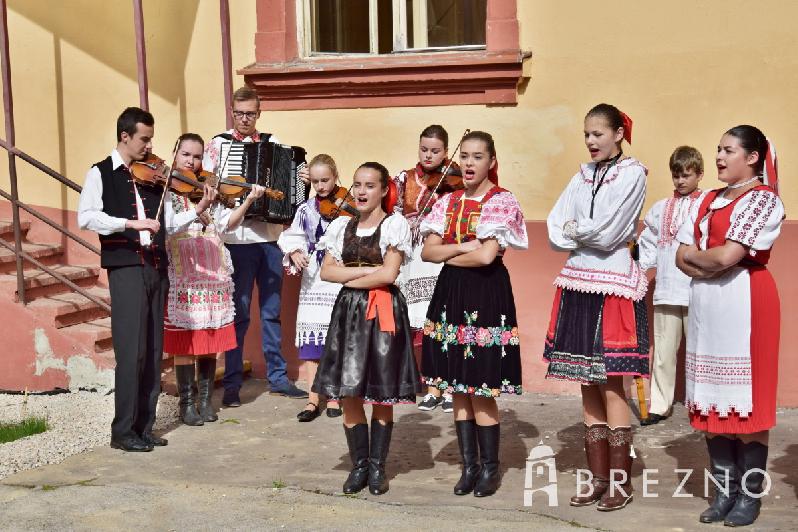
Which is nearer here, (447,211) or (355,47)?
(447,211)

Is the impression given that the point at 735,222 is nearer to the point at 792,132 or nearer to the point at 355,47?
the point at 792,132

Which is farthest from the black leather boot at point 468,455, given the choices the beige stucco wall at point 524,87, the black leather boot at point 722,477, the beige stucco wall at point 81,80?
the beige stucco wall at point 81,80

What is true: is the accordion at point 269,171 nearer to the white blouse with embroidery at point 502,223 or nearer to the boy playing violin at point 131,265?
the boy playing violin at point 131,265

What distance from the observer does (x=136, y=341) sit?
6480 millimetres

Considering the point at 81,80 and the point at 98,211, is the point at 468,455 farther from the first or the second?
the point at 81,80

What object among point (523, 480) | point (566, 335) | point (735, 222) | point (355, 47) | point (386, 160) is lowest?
point (523, 480)

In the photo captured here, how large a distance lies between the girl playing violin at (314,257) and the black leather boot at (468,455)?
159 centimetres

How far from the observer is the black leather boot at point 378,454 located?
5664 mm

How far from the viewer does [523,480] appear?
5.85m

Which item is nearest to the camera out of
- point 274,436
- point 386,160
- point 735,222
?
point 735,222

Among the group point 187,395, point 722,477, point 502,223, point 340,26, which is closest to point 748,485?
point 722,477

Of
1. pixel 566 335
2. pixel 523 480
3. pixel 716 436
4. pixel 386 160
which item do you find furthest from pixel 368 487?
pixel 386 160

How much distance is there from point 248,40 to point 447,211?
3389 mm

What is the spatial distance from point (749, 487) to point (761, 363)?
55cm
